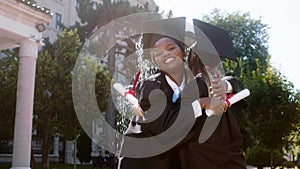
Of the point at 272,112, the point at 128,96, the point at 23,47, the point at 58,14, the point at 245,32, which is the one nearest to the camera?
the point at 128,96

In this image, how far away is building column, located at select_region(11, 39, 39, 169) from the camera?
1244 centimetres

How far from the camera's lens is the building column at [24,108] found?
40.8ft

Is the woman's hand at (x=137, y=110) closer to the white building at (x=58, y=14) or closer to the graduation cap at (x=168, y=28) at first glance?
the graduation cap at (x=168, y=28)

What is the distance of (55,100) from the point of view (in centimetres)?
1744

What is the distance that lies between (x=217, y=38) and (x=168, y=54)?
39 centimetres

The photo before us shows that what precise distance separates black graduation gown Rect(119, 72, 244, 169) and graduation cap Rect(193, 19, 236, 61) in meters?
0.27

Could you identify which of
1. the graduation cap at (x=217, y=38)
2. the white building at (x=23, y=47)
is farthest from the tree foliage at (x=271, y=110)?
the graduation cap at (x=217, y=38)

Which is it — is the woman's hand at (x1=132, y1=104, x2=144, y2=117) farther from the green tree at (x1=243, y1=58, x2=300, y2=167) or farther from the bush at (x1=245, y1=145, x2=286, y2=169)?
the bush at (x1=245, y1=145, x2=286, y2=169)

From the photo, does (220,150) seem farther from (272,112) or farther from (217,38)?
(272,112)

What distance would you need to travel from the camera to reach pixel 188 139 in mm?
3031

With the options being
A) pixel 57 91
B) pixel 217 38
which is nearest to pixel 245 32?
pixel 57 91

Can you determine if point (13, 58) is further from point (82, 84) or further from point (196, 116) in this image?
point (196, 116)

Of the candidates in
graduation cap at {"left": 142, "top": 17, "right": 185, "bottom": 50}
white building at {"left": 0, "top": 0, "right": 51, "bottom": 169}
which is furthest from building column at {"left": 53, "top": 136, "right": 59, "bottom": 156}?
graduation cap at {"left": 142, "top": 17, "right": 185, "bottom": 50}

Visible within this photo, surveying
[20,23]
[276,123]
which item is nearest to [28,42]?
[20,23]
